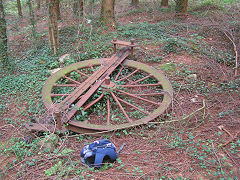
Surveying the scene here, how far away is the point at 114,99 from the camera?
4441 millimetres

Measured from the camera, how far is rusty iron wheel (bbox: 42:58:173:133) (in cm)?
381

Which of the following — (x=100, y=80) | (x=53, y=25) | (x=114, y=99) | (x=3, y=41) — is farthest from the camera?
(x=53, y=25)

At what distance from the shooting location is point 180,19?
847 cm

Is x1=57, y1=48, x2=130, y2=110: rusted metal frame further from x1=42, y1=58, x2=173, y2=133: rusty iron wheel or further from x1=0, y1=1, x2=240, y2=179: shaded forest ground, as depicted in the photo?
x1=0, y1=1, x2=240, y2=179: shaded forest ground

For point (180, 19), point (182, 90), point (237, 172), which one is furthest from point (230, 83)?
point (180, 19)

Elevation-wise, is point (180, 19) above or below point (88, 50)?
above

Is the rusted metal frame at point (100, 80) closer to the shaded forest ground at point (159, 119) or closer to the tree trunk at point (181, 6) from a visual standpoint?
the shaded forest ground at point (159, 119)

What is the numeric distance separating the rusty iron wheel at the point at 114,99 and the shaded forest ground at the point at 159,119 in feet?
0.71

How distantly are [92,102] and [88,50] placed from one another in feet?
8.83

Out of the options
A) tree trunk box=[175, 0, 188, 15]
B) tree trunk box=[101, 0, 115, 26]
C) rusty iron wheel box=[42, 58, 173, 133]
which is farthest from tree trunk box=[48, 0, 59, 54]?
tree trunk box=[175, 0, 188, 15]

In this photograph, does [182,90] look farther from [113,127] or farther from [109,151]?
[109,151]

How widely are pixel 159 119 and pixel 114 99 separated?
1070mm

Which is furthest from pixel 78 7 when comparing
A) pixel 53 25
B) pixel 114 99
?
pixel 114 99

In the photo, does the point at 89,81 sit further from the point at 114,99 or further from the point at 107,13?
the point at 107,13
